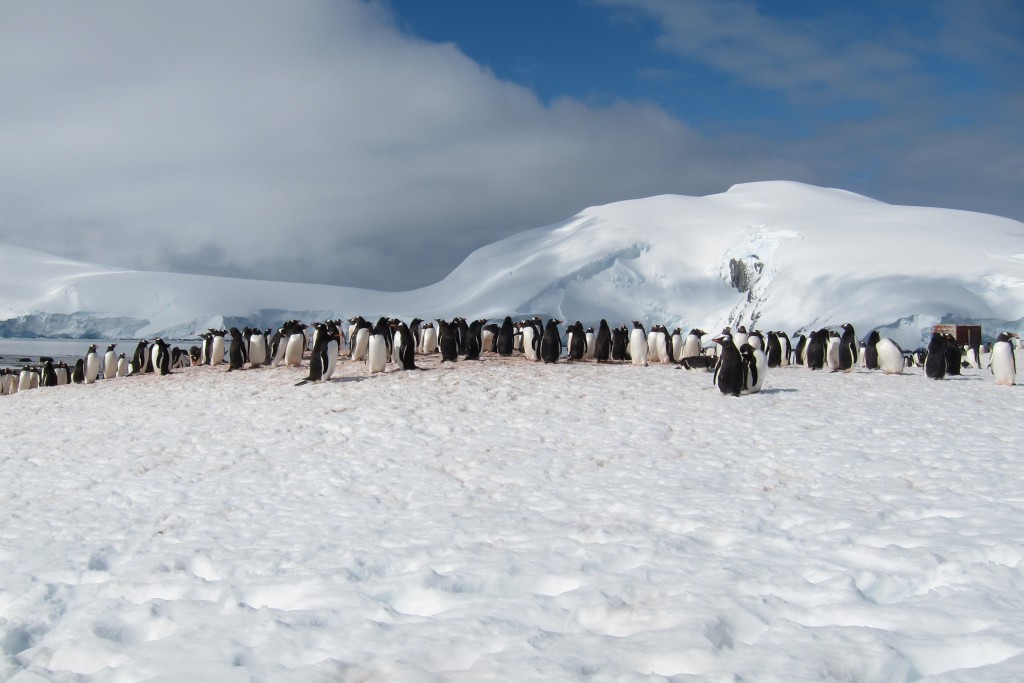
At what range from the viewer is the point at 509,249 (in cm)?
8488

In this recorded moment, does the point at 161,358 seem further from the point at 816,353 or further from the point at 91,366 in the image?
the point at 816,353

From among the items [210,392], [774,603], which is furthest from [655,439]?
[210,392]

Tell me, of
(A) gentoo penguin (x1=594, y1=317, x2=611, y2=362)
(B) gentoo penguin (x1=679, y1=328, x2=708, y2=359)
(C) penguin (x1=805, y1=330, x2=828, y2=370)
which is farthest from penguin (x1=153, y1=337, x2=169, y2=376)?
(C) penguin (x1=805, y1=330, x2=828, y2=370)

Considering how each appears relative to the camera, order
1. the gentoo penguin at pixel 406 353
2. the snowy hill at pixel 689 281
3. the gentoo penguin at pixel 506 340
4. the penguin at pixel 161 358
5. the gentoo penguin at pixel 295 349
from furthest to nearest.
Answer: the snowy hill at pixel 689 281, the gentoo penguin at pixel 506 340, the penguin at pixel 161 358, the gentoo penguin at pixel 295 349, the gentoo penguin at pixel 406 353

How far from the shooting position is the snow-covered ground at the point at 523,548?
10.3 feet

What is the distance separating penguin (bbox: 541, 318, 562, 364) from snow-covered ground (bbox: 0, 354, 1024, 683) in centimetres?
603

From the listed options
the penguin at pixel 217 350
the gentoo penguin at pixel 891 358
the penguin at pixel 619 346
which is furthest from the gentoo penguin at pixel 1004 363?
the penguin at pixel 217 350

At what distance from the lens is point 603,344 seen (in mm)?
17609

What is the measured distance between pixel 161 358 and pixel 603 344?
985 centimetres

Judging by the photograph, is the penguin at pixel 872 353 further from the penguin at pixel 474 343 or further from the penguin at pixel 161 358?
the penguin at pixel 161 358

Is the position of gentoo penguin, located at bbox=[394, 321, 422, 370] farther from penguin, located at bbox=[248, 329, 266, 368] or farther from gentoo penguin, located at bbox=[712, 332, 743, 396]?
gentoo penguin, located at bbox=[712, 332, 743, 396]

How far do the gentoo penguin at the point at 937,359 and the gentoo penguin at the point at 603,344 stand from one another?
6.46 m

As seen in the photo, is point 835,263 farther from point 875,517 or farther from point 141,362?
point 875,517

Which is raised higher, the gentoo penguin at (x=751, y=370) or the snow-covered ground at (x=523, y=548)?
the gentoo penguin at (x=751, y=370)
